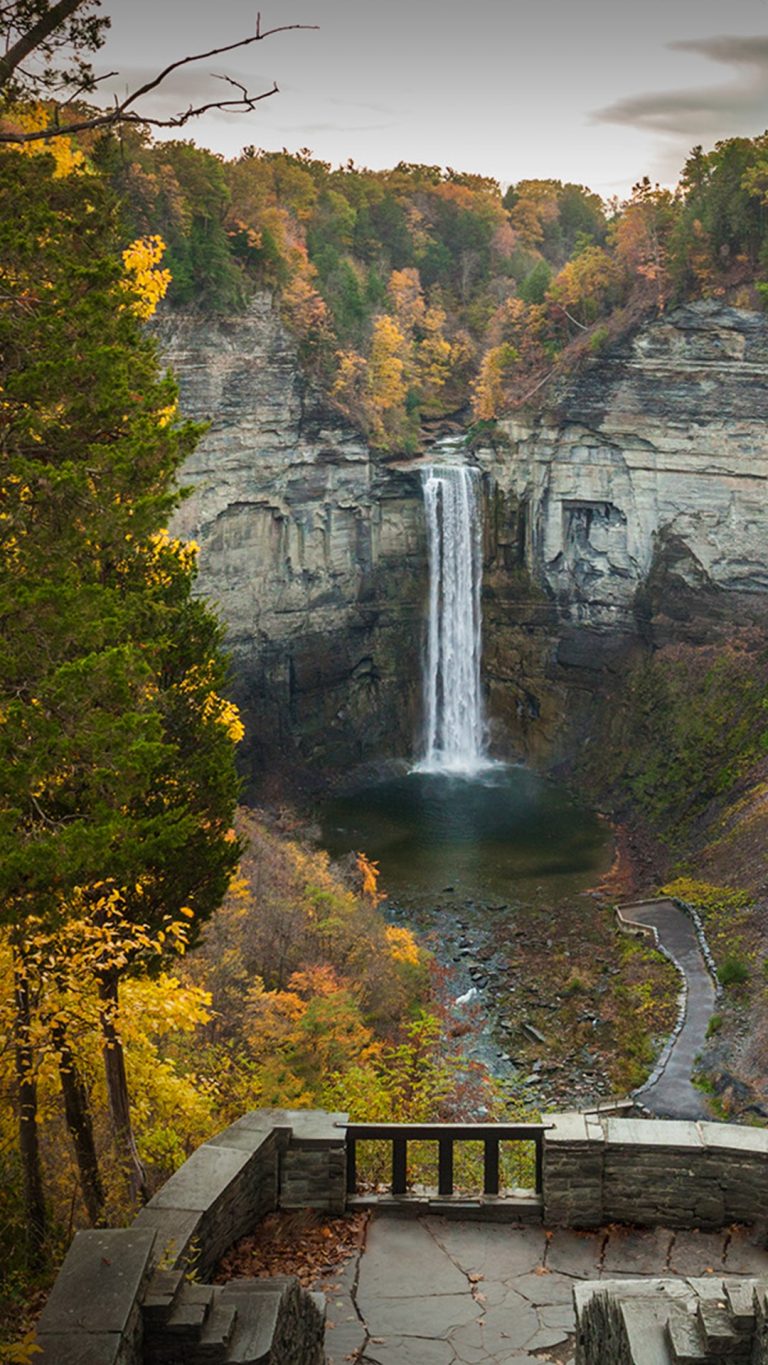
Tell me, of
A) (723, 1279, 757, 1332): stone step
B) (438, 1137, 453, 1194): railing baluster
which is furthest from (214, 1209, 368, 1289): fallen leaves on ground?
(723, 1279, 757, 1332): stone step

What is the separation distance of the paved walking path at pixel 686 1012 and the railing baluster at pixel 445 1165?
46.7 ft

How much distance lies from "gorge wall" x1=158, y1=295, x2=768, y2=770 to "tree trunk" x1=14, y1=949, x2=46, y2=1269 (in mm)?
33387

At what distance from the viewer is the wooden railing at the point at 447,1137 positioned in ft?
34.7

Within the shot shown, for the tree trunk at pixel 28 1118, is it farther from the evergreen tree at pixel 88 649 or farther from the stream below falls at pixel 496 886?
the stream below falls at pixel 496 886

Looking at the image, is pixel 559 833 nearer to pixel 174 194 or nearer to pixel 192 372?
pixel 192 372

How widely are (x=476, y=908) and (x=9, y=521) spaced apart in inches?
1133

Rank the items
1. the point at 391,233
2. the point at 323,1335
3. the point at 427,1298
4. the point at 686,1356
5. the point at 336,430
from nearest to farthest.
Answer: the point at 686,1356
the point at 323,1335
the point at 427,1298
the point at 336,430
the point at 391,233

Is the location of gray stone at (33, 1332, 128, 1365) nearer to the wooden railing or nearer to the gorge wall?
the wooden railing

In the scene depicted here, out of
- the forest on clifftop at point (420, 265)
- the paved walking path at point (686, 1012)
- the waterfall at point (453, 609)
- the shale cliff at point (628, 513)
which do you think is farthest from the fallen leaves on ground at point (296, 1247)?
the waterfall at point (453, 609)

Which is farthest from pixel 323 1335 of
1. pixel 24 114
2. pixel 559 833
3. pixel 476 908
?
pixel 559 833

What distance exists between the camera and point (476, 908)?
120ft

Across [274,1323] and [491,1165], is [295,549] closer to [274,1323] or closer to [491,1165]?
[491,1165]

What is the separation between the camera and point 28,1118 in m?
10.7

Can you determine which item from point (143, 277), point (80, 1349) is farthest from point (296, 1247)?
point (143, 277)
